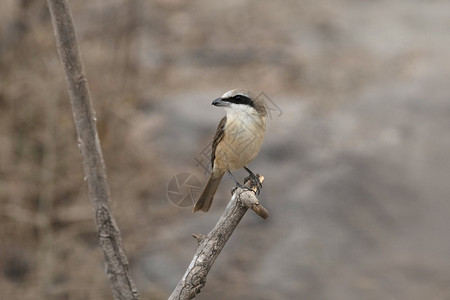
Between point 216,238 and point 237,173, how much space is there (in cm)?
477

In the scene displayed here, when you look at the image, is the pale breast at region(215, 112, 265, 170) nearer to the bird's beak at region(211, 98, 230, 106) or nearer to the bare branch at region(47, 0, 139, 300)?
the bird's beak at region(211, 98, 230, 106)

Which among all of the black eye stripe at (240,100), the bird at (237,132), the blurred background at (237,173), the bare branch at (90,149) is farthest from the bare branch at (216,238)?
the blurred background at (237,173)

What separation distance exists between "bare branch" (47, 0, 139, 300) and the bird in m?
0.45

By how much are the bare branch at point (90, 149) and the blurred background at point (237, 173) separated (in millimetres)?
3660

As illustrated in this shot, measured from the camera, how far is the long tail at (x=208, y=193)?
2.55 m

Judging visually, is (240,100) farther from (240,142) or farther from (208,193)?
(208,193)

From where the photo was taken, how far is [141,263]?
27.5ft

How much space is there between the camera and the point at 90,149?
2.79 metres

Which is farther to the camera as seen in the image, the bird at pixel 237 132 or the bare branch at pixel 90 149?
the bare branch at pixel 90 149

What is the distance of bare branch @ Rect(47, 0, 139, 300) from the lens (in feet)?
8.30

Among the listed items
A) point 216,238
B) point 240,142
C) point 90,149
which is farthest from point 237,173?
point 240,142

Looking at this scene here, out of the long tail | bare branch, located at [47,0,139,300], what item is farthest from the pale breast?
bare branch, located at [47,0,139,300]

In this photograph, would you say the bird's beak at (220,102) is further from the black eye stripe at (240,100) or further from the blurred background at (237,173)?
the blurred background at (237,173)

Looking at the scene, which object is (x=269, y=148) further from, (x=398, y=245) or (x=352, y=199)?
(x=398, y=245)
